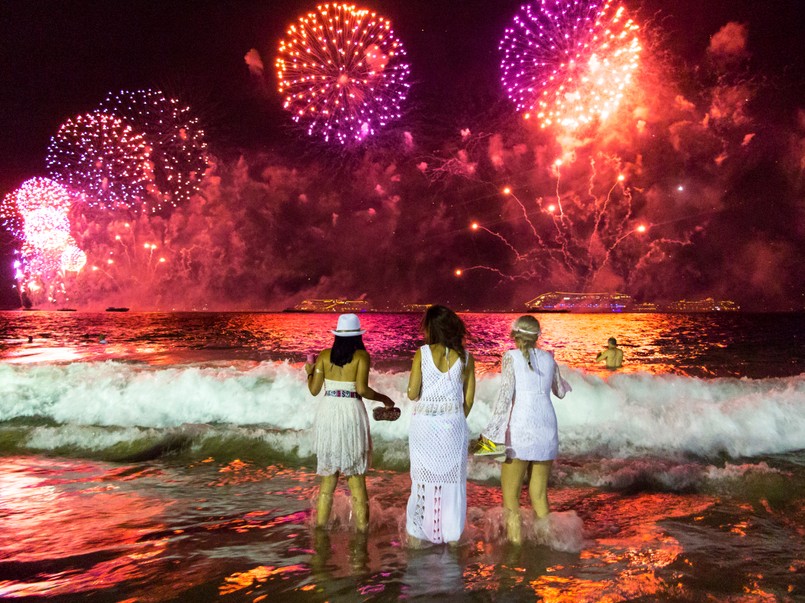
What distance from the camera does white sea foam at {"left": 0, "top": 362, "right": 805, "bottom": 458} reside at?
10.6 m

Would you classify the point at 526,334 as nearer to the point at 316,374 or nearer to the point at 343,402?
the point at 343,402

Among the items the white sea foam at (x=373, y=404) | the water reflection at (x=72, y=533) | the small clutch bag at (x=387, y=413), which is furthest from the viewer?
the white sea foam at (x=373, y=404)

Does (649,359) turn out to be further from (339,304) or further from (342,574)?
(339,304)

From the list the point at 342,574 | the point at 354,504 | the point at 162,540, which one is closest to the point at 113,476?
the point at 162,540

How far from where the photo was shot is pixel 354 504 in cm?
607

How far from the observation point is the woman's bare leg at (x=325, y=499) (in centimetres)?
593

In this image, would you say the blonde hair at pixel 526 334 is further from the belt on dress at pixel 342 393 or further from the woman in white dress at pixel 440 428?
the belt on dress at pixel 342 393

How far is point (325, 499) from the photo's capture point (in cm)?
606

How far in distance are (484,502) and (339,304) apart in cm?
18250

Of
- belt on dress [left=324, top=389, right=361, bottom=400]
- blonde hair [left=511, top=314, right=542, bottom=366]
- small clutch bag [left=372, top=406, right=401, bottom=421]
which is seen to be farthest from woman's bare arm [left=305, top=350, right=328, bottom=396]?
blonde hair [left=511, top=314, right=542, bottom=366]

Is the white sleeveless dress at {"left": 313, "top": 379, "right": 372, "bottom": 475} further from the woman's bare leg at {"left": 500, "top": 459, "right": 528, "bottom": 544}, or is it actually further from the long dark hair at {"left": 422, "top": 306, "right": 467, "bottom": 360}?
the woman's bare leg at {"left": 500, "top": 459, "right": 528, "bottom": 544}

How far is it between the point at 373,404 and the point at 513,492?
6962 millimetres

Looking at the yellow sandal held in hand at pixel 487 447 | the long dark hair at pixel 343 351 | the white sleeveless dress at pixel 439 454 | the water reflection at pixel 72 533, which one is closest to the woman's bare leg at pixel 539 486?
the yellow sandal held in hand at pixel 487 447

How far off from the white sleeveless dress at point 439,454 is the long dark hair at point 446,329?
0.44 feet
